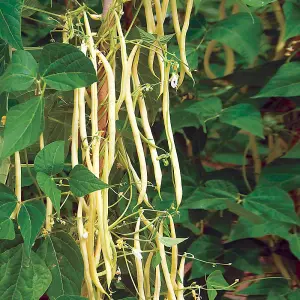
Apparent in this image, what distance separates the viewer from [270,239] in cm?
114

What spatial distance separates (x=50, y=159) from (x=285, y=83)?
1.56 ft

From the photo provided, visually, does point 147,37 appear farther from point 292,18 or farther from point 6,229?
point 292,18

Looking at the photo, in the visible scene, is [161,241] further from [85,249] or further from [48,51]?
[48,51]

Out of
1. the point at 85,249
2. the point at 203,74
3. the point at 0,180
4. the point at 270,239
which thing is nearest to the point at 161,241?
the point at 85,249

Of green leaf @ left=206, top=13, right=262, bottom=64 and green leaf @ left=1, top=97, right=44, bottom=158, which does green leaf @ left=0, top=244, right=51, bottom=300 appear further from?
green leaf @ left=206, top=13, right=262, bottom=64

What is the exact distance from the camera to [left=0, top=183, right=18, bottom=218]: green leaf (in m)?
0.63

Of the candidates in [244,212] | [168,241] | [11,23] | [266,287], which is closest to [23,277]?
[168,241]

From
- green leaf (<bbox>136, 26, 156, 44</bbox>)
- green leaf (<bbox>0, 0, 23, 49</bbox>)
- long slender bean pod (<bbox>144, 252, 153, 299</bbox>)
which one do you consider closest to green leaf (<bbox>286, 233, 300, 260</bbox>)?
long slender bean pod (<bbox>144, 252, 153, 299</bbox>)

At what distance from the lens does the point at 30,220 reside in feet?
2.02

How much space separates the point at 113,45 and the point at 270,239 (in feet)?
1.89

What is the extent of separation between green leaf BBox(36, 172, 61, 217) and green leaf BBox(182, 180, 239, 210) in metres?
0.40

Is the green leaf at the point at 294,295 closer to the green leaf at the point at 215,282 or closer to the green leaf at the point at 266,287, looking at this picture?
the green leaf at the point at 266,287

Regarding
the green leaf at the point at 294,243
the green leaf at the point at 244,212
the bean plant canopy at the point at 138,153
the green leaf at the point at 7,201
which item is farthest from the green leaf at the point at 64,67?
the green leaf at the point at 294,243

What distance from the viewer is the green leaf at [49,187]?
61cm
